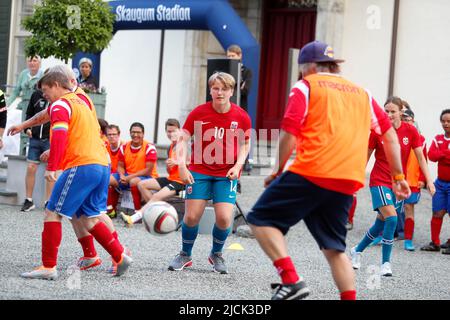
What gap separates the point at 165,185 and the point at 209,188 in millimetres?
4515

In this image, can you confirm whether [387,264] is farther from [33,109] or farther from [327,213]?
[33,109]

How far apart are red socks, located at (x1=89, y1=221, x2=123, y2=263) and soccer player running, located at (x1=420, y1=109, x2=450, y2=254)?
5453 mm

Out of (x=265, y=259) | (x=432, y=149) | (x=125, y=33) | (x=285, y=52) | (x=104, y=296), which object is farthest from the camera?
(x=125, y=33)

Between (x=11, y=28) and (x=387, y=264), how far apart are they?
558 inches

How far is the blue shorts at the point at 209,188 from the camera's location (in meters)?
9.09

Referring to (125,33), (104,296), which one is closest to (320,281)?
(104,296)

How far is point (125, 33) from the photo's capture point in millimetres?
21344

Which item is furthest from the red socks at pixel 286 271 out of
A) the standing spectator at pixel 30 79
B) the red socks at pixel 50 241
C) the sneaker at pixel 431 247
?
the standing spectator at pixel 30 79

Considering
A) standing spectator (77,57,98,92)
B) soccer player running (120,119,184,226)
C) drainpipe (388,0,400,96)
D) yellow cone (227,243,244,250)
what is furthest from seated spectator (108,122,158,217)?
drainpipe (388,0,400,96)

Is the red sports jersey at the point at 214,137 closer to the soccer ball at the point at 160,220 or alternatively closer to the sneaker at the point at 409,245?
the soccer ball at the point at 160,220

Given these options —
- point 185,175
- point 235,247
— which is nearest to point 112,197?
point 235,247

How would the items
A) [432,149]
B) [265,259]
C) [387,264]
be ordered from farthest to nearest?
[432,149], [265,259], [387,264]

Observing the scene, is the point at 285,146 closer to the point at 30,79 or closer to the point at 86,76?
the point at 30,79

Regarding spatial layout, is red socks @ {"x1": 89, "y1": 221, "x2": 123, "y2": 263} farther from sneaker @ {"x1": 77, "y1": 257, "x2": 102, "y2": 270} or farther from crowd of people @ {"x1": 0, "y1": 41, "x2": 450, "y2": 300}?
sneaker @ {"x1": 77, "y1": 257, "x2": 102, "y2": 270}
